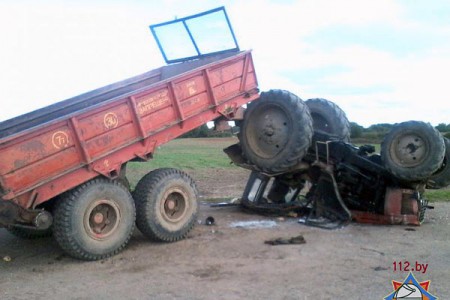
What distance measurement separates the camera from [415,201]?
8.58 m

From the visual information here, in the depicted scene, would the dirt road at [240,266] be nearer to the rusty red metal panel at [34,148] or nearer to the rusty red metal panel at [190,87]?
the rusty red metal panel at [34,148]

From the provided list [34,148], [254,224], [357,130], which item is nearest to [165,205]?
[254,224]

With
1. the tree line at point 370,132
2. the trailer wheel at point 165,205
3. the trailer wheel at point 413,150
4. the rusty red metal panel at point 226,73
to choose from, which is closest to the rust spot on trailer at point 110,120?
the trailer wheel at point 165,205

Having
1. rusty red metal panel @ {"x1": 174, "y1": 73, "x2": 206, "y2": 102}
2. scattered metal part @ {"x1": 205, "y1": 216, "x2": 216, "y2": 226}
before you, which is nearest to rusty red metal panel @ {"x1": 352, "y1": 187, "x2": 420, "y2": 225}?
scattered metal part @ {"x1": 205, "y1": 216, "x2": 216, "y2": 226}

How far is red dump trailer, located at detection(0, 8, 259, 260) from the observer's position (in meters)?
6.36

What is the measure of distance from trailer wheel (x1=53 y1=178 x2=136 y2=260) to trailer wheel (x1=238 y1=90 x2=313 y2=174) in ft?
9.29

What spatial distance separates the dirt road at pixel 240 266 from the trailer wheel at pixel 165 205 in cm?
21

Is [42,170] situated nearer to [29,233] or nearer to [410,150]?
[29,233]

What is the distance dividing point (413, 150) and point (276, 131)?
7.51ft

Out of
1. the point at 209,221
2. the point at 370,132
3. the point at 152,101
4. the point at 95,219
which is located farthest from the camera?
the point at 370,132

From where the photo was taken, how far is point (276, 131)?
9.11m

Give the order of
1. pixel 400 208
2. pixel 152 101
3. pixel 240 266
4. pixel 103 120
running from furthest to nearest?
pixel 400 208 < pixel 152 101 < pixel 103 120 < pixel 240 266

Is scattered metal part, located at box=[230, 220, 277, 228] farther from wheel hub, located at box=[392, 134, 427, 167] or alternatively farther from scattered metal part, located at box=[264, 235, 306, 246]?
wheel hub, located at box=[392, 134, 427, 167]

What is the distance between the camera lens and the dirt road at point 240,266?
539 centimetres
